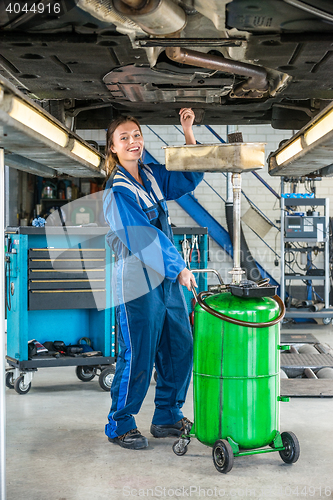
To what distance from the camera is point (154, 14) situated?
1.73 m

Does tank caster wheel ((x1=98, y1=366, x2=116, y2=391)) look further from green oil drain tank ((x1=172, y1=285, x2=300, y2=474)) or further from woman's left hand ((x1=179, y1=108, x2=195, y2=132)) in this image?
woman's left hand ((x1=179, y1=108, x2=195, y2=132))

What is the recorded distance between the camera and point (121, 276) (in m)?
2.78

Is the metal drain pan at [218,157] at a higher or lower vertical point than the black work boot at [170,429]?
higher

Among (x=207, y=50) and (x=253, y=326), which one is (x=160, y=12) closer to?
(x=207, y=50)

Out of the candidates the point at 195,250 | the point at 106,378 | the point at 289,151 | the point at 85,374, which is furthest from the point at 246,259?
the point at 289,151

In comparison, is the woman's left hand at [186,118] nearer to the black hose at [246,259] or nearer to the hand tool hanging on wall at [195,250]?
the hand tool hanging on wall at [195,250]

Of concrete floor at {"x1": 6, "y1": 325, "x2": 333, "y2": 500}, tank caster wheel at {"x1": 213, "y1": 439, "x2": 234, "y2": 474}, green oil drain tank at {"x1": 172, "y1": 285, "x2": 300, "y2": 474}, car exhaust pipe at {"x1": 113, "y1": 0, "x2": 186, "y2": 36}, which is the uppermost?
car exhaust pipe at {"x1": 113, "y1": 0, "x2": 186, "y2": 36}

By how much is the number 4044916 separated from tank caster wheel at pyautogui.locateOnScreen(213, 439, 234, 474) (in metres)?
1.99

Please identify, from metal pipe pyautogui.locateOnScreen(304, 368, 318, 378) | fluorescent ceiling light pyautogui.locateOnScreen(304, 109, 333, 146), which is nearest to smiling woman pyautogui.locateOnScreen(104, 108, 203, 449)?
fluorescent ceiling light pyautogui.locateOnScreen(304, 109, 333, 146)

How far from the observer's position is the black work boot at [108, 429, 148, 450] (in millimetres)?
2736

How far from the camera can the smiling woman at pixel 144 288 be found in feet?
8.76

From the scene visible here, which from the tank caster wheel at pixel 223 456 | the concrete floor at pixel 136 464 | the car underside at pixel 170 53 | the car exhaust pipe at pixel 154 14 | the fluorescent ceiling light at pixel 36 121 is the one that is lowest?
the concrete floor at pixel 136 464

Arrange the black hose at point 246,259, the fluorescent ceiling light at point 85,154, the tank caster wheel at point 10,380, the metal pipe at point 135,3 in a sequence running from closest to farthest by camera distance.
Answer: the metal pipe at point 135,3, the fluorescent ceiling light at point 85,154, the tank caster wheel at point 10,380, the black hose at point 246,259

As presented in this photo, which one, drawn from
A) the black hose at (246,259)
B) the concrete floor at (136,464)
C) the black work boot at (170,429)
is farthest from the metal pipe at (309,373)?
the black hose at (246,259)
